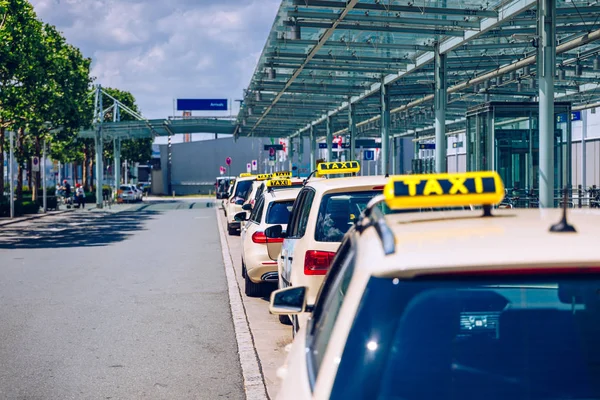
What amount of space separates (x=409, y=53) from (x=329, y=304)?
21973 mm

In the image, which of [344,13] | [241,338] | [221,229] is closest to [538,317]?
[241,338]

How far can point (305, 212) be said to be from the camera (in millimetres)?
8383

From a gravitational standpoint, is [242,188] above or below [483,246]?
below

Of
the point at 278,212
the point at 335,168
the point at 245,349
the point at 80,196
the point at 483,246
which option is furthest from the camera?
the point at 80,196

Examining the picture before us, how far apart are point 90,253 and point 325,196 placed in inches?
521

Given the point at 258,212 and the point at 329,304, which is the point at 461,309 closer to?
the point at 329,304

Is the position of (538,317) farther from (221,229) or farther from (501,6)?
(221,229)

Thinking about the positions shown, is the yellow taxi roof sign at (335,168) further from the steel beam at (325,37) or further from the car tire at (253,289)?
the steel beam at (325,37)

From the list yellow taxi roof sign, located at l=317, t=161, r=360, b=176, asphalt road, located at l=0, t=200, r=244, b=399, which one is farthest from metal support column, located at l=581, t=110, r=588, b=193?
yellow taxi roof sign, located at l=317, t=161, r=360, b=176

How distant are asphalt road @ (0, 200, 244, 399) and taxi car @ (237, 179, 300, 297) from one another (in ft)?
1.68

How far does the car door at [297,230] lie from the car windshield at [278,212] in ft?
11.5

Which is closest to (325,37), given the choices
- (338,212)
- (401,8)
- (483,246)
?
(401,8)

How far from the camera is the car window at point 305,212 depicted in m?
8.18

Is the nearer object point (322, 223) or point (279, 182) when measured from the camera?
point (322, 223)
